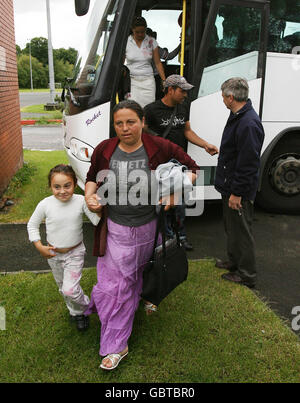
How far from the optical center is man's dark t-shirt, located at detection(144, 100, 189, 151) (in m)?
3.87

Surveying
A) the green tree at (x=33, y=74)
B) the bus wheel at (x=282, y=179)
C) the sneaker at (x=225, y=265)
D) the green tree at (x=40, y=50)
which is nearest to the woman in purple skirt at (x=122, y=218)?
the sneaker at (x=225, y=265)

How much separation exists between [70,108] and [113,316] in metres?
3.11

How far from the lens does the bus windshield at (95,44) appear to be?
13.8ft

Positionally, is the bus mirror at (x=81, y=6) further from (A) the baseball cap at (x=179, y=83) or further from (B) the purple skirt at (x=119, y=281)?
(B) the purple skirt at (x=119, y=281)

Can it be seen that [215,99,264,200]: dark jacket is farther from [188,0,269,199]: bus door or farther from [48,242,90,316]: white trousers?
[48,242,90,316]: white trousers

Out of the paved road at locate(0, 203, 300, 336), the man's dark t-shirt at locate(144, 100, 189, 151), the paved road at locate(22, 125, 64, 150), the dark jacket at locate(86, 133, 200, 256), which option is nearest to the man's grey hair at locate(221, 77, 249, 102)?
the man's dark t-shirt at locate(144, 100, 189, 151)

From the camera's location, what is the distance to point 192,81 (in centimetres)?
424

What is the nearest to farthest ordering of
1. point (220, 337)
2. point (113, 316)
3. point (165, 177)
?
1. point (165, 177)
2. point (113, 316)
3. point (220, 337)

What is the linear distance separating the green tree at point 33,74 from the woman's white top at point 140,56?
78113 mm

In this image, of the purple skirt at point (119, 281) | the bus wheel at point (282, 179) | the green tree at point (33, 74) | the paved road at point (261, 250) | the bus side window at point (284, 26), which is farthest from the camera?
the green tree at point (33, 74)

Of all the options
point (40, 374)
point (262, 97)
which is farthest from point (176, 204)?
point (262, 97)

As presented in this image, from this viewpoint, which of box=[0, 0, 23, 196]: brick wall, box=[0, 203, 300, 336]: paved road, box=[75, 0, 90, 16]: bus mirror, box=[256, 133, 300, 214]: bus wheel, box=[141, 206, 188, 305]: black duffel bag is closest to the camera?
box=[141, 206, 188, 305]: black duffel bag

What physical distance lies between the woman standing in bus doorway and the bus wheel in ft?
6.40
